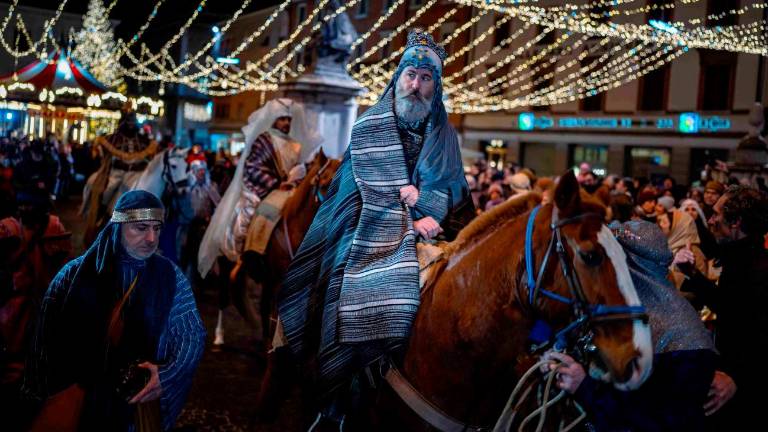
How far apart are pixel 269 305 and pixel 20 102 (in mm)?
19969

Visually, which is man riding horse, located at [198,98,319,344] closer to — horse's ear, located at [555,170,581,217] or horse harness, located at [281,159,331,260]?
horse harness, located at [281,159,331,260]

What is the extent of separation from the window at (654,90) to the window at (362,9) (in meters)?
15.7

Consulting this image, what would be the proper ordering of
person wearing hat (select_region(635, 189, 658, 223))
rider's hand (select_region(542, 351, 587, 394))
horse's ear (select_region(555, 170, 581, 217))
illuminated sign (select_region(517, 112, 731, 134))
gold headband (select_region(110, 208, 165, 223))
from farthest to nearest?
illuminated sign (select_region(517, 112, 731, 134)) → person wearing hat (select_region(635, 189, 658, 223)) → gold headband (select_region(110, 208, 165, 223)) → rider's hand (select_region(542, 351, 587, 394)) → horse's ear (select_region(555, 170, 581, 217))

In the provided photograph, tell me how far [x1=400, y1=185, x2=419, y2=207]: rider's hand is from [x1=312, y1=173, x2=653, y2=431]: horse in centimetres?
43

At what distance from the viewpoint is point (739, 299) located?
151 inches

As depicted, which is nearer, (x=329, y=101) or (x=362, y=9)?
(x=329, y=101)

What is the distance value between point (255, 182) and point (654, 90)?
27.8 meters

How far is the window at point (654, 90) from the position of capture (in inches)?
1255

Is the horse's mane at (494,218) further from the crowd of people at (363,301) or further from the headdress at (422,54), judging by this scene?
the headdress at (422,54)

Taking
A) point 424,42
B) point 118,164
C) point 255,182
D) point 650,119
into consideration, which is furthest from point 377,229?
point 650,119

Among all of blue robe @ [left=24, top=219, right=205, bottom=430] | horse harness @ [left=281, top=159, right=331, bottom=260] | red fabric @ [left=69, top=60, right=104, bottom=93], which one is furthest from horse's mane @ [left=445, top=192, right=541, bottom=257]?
red fabric @ [left=69, top=60, right=104, bottom=93]

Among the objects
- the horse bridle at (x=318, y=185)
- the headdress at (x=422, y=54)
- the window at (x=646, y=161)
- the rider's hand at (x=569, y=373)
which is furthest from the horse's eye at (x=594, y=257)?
the window at (x=646, y=161)

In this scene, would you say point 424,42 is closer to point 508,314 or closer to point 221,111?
point 508,314

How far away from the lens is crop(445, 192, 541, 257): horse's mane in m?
3.38
